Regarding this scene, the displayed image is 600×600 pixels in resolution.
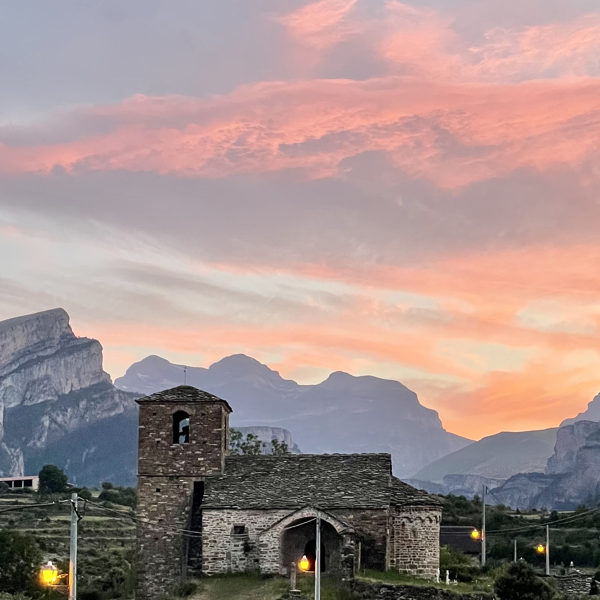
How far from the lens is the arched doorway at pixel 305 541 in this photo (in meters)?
54.0

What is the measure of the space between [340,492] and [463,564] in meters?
10.1

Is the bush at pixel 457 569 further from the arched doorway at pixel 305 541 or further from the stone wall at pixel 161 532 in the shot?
the stone wall at pixel 161 532

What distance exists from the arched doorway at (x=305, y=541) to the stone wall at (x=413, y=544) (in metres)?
3.25

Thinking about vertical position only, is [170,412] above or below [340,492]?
above

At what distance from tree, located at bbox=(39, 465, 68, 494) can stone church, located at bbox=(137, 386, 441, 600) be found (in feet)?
266

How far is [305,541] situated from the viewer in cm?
5456

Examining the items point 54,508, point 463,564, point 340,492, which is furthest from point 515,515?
point 340,492

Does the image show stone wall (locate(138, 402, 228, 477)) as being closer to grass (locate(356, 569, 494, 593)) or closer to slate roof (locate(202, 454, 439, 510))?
slate roof (locate(202, 454, 439, 510))

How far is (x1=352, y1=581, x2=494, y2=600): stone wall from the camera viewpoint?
1914 inches

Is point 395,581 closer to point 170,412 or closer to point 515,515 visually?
point 170,412

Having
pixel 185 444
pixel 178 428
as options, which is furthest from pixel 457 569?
pixel 178 428

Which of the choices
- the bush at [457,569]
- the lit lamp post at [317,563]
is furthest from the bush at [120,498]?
the lit lamp post at [317,563]

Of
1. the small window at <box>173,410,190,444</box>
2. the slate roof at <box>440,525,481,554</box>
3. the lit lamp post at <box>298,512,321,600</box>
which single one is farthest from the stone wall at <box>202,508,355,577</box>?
the slate roof at <box>440,525,481,554</box>

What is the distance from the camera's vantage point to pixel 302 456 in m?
60.1
